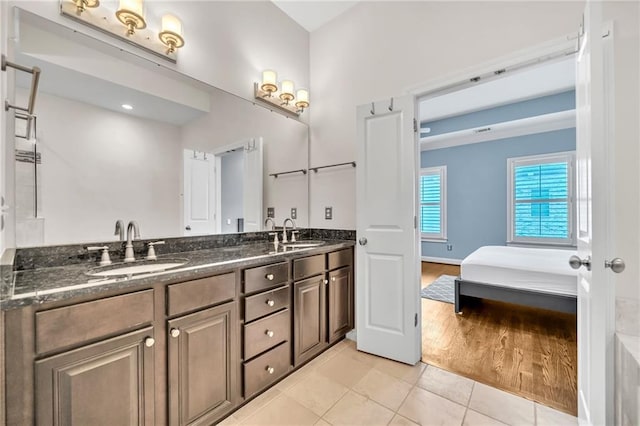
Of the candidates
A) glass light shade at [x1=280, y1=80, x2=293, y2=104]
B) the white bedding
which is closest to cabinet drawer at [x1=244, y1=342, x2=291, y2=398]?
glass light shade at [x1=280, y1=80, x2=293, y2=104]

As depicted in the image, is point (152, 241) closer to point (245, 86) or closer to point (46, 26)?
point (46, 26)

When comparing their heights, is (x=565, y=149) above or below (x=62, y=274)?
above

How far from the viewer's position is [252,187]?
2539mm

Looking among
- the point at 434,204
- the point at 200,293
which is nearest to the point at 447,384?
the point at 200,293

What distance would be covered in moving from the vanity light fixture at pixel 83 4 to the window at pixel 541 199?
233 inches

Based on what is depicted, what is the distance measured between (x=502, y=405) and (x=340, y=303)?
48.2 inches

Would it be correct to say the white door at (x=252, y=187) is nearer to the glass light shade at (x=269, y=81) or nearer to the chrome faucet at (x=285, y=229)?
the chrome faucet at (x=285, y=229)

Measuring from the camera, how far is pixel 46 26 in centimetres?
138

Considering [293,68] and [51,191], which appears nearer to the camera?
[51,191]

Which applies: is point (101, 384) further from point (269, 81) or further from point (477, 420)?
point (269, 81)

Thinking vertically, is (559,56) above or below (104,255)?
above

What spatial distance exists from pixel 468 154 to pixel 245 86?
190 inches

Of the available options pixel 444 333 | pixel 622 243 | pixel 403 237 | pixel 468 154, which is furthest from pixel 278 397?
pixel 468 154

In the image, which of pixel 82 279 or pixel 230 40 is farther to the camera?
pixel 230 40
